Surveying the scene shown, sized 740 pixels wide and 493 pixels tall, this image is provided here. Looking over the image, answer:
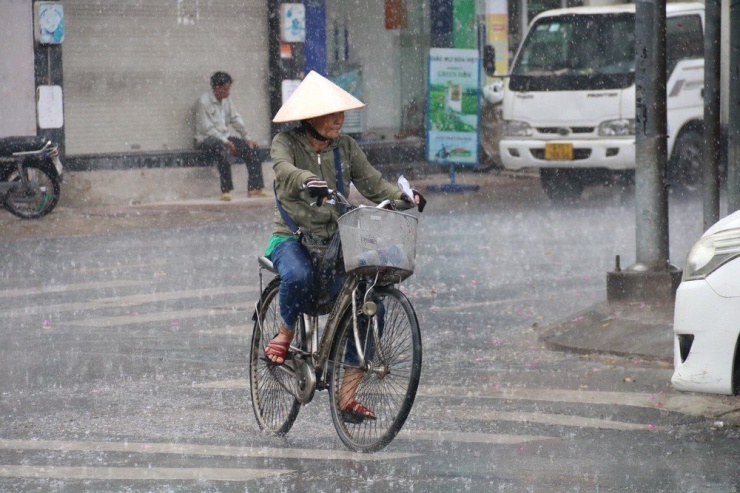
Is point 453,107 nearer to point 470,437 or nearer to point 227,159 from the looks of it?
point 227,159

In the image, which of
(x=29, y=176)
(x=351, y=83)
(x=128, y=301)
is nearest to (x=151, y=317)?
(x=128, y=301)

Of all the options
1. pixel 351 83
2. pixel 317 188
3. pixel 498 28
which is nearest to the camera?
pixel 317 188

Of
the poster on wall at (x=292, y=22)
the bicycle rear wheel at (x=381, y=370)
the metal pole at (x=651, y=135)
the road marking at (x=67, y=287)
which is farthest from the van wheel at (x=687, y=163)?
the bicycle rear wheel at (x=381, y=370)

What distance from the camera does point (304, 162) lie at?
6.85m

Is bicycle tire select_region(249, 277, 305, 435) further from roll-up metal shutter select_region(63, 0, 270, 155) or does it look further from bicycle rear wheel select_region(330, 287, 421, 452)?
roll-up metal shutter select_region(63, 0, 270, 155)

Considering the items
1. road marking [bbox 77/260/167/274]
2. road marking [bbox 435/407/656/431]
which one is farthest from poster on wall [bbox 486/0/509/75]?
road marking [bbox 435/407/656/431]

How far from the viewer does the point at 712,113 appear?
1020 centimetres

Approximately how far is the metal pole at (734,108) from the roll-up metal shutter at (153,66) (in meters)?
12.1

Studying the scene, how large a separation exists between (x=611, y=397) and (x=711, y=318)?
1.66m

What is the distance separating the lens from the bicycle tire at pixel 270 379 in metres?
7.06

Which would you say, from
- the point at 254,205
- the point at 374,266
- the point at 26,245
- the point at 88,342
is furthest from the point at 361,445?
the point at 254,205

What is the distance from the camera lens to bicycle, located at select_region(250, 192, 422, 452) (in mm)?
6309

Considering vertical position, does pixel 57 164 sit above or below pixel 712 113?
below

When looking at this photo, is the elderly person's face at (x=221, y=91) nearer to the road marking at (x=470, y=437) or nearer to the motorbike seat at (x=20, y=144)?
the motorbike seat at (x=20, y=144)
